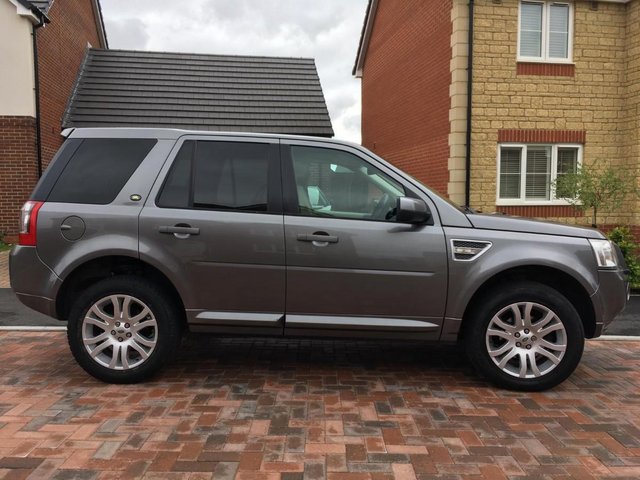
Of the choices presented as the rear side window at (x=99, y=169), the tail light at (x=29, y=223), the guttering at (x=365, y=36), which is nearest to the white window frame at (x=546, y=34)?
the guttering at (x=365, y=36)

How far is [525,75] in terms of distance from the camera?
10.7m

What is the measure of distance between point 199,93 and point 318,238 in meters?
12.2

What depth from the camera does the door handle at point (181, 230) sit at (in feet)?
12.9

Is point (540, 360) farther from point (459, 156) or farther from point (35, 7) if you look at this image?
point (35, 7)

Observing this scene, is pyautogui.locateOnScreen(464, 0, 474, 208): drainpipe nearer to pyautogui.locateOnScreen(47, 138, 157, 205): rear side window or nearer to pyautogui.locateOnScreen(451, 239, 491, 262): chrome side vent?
pyautogui.locateOnScreen(451, 239, 491, 262): chrome side vent

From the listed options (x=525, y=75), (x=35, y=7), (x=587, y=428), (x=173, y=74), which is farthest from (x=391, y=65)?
(x=587, y=428)

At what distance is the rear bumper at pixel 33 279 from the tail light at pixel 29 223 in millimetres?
53

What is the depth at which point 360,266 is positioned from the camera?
3.91m

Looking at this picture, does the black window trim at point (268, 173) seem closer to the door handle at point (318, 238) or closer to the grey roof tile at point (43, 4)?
the door handle at point (318, 238)

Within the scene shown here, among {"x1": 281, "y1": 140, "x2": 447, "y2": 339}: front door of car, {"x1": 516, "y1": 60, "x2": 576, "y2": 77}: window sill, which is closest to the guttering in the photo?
{"x1": 516, "y1": 60, "x2": 576, "y2": 77}: window sill

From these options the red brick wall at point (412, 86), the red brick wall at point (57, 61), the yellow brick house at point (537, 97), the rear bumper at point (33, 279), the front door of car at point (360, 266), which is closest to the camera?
the front door of car at point (360, 266)

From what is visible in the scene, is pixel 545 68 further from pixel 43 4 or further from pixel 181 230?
pixel 43 4

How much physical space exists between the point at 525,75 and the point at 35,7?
10.8 m

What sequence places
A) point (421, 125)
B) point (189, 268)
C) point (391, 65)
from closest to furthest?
point (189, 268)
point (421, 125)
point (391, 65)
